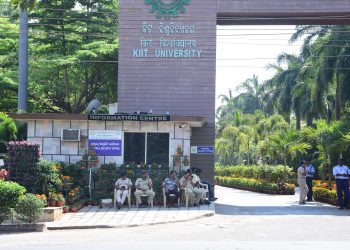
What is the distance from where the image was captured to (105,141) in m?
22.2

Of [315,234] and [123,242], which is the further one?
[315,234]

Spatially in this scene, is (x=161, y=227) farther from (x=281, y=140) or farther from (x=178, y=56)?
(x=281, y=140)

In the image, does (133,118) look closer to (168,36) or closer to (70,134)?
(70,134)

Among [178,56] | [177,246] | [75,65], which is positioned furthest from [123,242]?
[75,65]

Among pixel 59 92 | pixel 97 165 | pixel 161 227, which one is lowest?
pixel 161 227

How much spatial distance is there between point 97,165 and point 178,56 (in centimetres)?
635

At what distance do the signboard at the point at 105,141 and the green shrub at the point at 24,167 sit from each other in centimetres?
399

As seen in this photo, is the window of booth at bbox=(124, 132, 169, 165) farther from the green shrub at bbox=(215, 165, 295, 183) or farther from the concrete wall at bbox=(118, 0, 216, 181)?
the green shrub at bbox=(215, 165, 295, 183)

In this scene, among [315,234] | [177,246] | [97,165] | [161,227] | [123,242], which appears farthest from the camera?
[97,165]

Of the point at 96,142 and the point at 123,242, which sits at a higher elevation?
the point at 96,142

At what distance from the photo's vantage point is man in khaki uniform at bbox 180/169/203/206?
818 inches

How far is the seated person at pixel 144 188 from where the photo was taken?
20.4 m

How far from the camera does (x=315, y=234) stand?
1384 cm

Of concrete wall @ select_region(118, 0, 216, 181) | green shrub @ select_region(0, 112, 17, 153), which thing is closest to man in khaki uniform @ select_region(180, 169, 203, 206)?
concrete wall @ select_region(118, 0, 216, 181)
